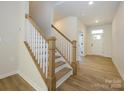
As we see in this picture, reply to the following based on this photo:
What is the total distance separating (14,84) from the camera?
244cm

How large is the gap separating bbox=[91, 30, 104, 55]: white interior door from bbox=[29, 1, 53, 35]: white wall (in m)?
5.32

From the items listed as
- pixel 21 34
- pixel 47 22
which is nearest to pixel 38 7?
pixel 47 22

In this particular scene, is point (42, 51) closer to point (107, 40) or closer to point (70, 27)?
point (70, 27)

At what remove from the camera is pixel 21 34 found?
9.50 feet

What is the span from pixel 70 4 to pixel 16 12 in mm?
2441

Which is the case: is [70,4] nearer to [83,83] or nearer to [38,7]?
[38,7]

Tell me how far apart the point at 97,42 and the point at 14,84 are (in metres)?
7.28

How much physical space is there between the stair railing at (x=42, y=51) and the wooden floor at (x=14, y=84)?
54 centimetres

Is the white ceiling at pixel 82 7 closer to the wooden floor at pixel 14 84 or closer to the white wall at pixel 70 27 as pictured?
the white wall at pixel 70 27

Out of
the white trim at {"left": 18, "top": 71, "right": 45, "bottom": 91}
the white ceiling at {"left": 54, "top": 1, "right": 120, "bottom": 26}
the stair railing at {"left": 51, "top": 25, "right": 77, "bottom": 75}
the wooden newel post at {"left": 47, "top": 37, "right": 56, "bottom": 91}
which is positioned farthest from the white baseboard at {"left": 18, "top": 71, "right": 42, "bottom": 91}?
the white ceiling at {"left": 54, "top": 1, "right": 120, "bottom": 26}

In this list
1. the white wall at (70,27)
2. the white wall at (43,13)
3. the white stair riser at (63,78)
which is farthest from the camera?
the white wall at (70,27)

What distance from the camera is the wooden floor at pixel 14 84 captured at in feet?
7.42

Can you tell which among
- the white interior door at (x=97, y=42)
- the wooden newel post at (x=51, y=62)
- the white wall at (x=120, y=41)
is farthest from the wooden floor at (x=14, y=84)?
the white interior door at (x=97, y=42)

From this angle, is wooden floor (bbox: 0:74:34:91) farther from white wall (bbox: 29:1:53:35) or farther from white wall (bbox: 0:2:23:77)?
white wall (bbox: 29:1:53:35)
